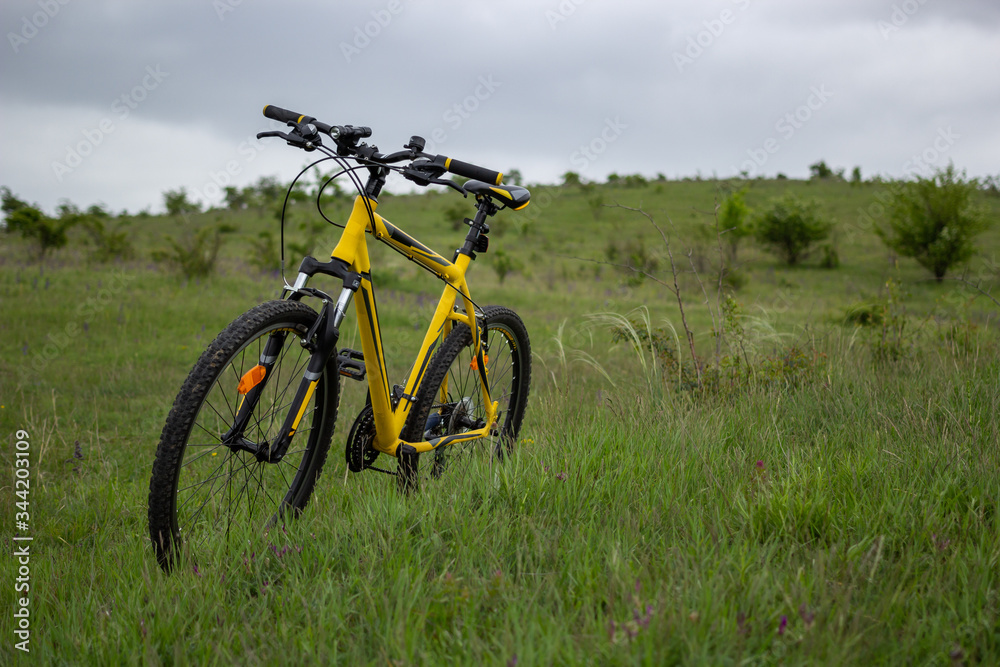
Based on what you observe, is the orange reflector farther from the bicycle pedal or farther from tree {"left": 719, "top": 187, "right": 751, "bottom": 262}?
tree {"left": 719, "top": 187, "right": 751, "bottom": 262}

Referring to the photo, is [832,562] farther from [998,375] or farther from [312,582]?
[998,375]

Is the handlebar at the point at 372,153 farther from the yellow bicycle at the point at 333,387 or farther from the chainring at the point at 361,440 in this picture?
the chainring at the point at 361,440

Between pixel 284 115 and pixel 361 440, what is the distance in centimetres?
131

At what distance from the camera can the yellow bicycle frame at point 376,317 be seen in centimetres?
228

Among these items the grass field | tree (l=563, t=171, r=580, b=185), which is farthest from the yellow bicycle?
tree (l=563, t=171, r=580, b=185)

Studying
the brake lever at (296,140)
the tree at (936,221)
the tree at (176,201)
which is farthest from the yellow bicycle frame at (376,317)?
the tree at (176,201)

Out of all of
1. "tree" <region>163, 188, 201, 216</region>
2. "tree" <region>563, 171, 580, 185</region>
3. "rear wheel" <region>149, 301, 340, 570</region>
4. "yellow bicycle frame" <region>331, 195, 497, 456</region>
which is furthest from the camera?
"tree" <region>563, 171, 580, 185</region>

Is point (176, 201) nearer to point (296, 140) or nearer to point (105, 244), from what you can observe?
point (105, 244)

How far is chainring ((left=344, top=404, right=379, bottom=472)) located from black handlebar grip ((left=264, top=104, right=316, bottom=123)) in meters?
1.14

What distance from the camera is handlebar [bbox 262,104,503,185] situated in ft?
7.08

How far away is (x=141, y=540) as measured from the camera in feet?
7.47

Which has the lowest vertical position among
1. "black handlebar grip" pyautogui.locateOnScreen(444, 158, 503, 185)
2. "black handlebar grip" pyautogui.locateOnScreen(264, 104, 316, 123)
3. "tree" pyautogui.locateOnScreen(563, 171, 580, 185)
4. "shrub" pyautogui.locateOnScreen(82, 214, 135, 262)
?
"black handlebar grip" pyautogui.locateOnScreen(444, 158, 503, 185)

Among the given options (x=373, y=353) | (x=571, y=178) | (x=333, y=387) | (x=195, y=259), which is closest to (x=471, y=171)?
(x=373, y=353)

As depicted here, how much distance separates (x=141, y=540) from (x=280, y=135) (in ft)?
5.15
